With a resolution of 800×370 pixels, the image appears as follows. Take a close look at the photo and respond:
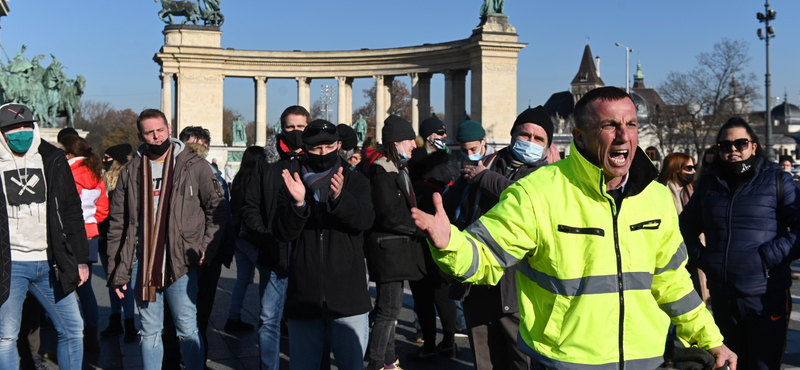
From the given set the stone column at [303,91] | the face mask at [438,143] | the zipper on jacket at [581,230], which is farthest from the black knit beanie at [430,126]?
the stone column at [303,91]

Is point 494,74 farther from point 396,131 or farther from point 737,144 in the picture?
point 737,144

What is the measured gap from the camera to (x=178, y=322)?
5.36 m

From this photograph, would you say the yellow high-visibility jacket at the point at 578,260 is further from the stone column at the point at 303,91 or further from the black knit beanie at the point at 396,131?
the stone column at the point at 303,91

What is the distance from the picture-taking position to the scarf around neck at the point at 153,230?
522 centimetres

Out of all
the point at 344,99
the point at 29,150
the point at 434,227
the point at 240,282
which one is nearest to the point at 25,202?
the point at 29,150

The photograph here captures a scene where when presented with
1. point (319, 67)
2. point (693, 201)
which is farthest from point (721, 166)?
point (319, 67)

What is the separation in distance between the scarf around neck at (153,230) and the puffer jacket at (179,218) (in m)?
0.05

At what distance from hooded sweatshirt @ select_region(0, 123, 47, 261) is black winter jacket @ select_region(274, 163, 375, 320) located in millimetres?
1814

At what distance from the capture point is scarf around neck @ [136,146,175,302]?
17.1 ft

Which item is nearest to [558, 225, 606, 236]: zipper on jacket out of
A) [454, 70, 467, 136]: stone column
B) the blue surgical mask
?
the blue surgical mask

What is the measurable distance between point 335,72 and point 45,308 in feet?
137

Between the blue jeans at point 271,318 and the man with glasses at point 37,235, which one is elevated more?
the man with glasses at point 37,235

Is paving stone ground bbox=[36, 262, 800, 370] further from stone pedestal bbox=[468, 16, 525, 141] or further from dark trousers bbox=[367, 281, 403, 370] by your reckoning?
stone pedestal bbox=[468, 16, 525, 141]

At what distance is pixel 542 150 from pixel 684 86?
1987 inches
